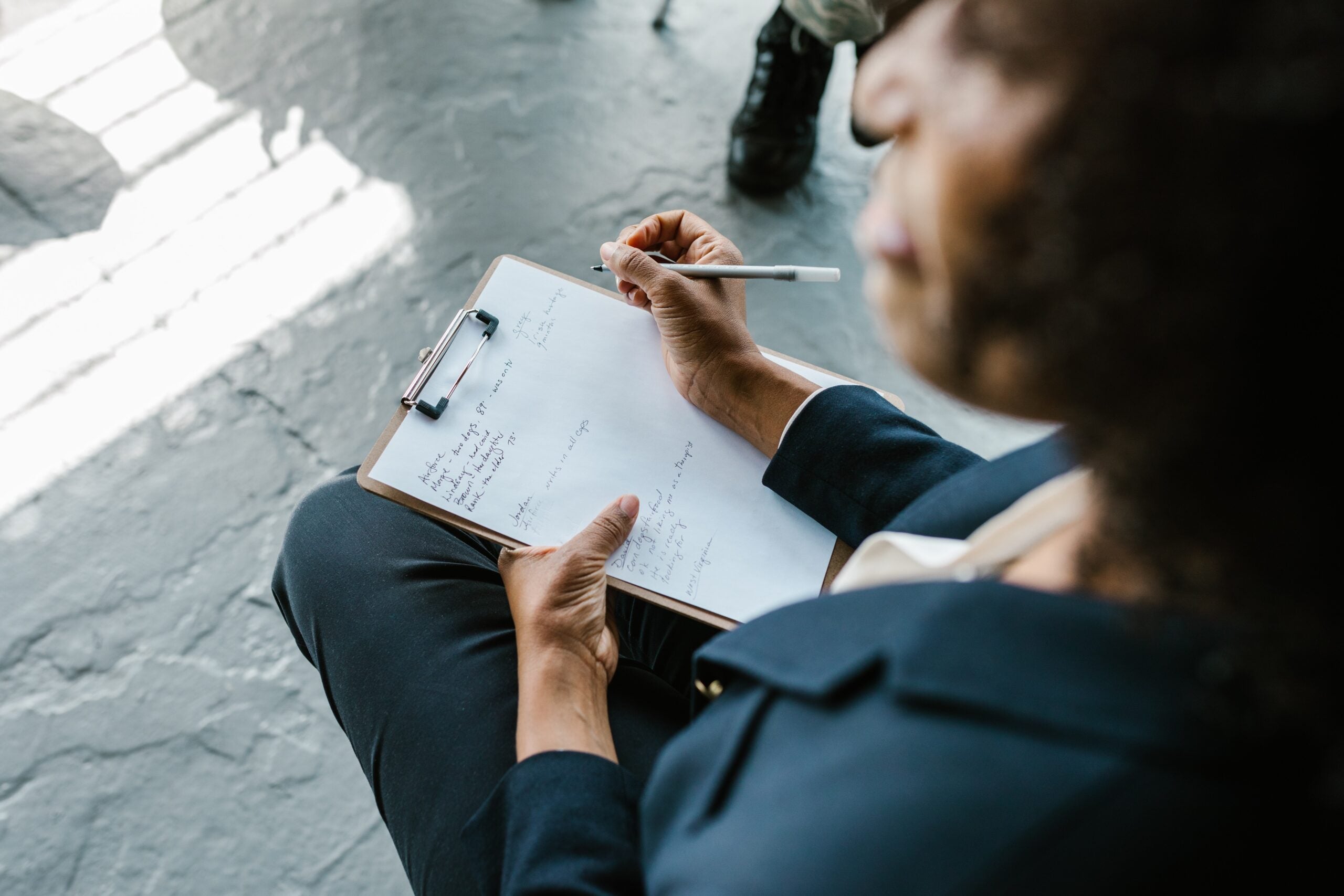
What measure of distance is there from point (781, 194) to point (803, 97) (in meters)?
0.18

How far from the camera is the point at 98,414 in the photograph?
1.31 metres

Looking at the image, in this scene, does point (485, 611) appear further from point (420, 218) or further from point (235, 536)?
point (420, 218)

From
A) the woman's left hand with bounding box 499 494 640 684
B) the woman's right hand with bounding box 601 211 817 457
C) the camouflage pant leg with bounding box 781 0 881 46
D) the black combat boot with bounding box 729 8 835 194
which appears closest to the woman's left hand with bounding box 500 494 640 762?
the woman's left hand with bounding box 499 494 640 684

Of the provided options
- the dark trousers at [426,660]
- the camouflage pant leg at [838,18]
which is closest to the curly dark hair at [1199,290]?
the dark trousers at [426,660]

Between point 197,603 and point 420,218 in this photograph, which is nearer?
point 197,603

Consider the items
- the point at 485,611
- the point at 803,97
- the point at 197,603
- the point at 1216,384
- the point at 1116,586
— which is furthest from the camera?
the point at 803,97

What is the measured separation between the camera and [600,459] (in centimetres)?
81

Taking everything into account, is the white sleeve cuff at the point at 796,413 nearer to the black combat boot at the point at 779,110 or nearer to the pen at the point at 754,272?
the pen at the point at 754,272

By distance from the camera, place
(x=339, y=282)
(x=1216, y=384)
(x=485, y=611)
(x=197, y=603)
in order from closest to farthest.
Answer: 1. (x=1216, y=384)
2. (x=485, y=611)
3. (x=197, y=603)
4. (x=339, y=282)

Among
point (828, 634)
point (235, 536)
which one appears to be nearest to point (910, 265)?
point (828, 634)

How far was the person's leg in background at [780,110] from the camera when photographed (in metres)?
1.59

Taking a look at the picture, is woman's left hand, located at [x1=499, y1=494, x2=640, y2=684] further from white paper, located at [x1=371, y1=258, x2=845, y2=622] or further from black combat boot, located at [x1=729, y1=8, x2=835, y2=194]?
black combat boot, located at [x1=729, y1=8, x2=835, y2=194]


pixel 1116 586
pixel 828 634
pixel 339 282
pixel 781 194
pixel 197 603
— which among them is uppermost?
pixel 1116 586

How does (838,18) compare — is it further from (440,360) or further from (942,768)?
(942,768)
